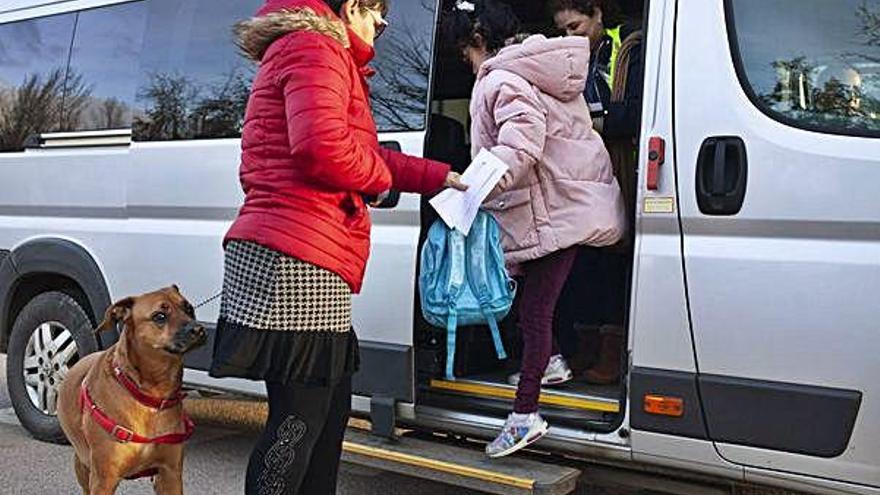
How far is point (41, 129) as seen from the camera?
17.7 feet

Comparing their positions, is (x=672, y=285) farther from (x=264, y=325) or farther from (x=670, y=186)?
(x=264, y=325)

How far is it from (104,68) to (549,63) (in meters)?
2.51

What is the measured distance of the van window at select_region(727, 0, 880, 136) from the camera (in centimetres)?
314

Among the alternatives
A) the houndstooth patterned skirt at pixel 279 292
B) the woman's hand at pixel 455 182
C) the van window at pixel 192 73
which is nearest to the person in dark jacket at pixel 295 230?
the houndstooth patterned skirt at pixel 279 292

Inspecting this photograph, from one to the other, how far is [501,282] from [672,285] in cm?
68

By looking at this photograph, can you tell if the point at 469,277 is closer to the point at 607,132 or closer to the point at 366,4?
the point at 607,132

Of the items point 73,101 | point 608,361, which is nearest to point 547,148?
point 608,361

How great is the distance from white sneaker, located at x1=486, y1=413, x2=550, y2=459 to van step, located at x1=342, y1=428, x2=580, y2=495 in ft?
0.18

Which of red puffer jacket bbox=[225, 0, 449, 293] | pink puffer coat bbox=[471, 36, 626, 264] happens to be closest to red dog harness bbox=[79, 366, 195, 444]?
red puffer jacket bbox=[225, 0, 449, 293]

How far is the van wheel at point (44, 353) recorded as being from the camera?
16.8 feet

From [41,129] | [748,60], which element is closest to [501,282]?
[748,60]

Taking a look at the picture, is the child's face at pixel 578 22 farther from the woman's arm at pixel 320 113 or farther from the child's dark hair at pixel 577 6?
the woman's arm at pixel 320 113

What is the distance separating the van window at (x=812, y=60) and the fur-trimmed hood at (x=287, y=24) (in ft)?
4.41

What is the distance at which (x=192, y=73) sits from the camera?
15.3 ft
